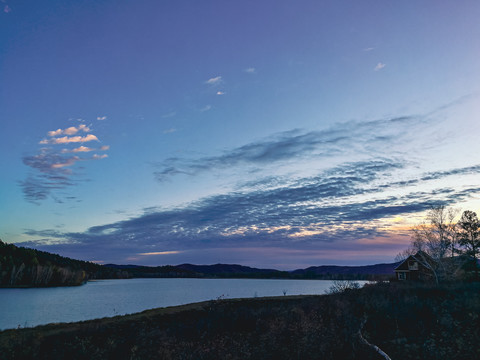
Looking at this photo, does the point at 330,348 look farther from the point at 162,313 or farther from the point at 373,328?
the point at 162,313

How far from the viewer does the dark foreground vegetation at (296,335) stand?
16.1 meters

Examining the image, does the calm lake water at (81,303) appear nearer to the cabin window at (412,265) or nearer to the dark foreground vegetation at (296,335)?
the dark foreground vegetation at (296,335)

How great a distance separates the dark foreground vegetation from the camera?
1606 centimetres

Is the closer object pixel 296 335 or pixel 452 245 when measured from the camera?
pixel 296 335

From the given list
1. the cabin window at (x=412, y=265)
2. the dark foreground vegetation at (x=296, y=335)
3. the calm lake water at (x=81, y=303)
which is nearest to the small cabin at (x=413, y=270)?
the cabin window at (x=412, y=265)

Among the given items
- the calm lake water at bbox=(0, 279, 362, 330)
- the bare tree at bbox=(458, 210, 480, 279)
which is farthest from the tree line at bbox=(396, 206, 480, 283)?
the calm lake water at bbox=(0, 279, 362, 330)

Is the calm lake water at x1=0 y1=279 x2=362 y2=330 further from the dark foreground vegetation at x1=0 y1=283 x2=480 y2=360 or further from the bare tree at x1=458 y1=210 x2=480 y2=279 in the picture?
the bare tree at x1=458 y1=210 x2=480 y2=279

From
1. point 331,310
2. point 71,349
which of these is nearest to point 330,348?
point 331,310

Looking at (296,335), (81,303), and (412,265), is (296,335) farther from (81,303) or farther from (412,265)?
(81,303)

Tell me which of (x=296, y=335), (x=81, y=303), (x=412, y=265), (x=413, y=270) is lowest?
(x=81, y=303)

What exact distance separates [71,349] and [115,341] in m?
2.95

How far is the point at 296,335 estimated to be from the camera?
18.1 metres

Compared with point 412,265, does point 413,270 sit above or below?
below

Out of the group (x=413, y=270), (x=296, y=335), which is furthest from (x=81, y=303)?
(x=413, y=270)
